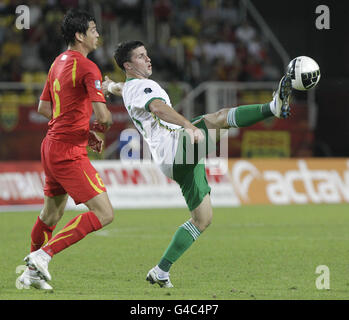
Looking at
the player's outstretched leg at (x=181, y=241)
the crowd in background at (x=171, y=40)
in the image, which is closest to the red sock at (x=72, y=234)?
the player's outstretched leg at (x=181, y=241)

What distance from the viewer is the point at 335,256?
30.9 feet

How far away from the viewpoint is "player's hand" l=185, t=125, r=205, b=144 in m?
6.43

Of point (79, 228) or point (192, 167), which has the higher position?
point (192, 167)

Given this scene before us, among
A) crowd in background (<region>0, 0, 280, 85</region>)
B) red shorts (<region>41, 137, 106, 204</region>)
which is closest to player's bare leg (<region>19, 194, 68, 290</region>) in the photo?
red shorts (<region>41, 137, 106, 204</region>)

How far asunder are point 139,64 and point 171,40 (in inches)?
553

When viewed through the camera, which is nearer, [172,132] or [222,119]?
[222,119]

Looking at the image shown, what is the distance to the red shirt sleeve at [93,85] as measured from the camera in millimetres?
6703

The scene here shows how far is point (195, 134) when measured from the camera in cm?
644

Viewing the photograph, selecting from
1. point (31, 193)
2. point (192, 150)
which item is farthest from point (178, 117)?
point (31, 193)

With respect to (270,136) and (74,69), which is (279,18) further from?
(74,69)

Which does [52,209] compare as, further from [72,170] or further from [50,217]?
[72,170]

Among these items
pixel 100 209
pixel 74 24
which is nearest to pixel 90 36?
pixel 74 24
